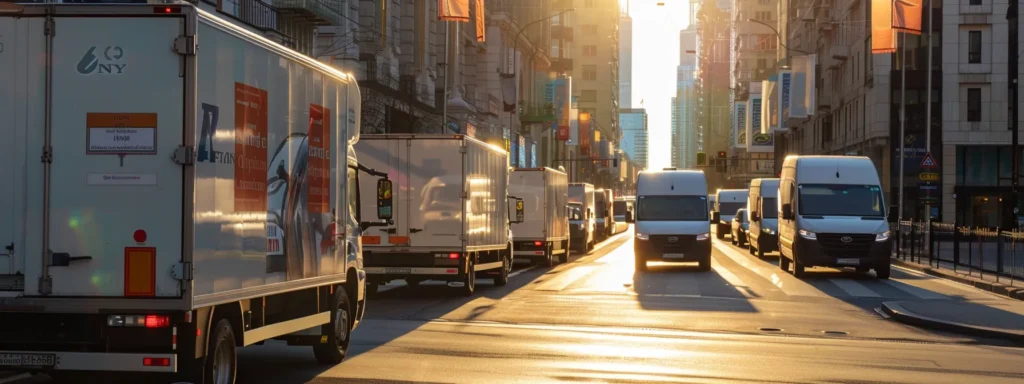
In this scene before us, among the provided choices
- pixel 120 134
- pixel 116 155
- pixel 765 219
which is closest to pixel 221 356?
pixel 116 155

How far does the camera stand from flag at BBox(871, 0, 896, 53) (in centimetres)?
4241

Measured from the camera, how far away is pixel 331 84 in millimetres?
11977

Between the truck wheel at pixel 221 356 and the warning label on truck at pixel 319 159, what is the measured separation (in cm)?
196

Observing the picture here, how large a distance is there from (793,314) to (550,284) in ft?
26.9

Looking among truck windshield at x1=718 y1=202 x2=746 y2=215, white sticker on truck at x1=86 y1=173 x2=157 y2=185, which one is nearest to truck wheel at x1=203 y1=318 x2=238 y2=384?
white sticker on truck at x1=86 y1=173 x2=157 y2=185

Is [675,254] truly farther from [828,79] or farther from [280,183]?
[828,79]

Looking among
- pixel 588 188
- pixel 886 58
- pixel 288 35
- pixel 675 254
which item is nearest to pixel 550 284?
pixel 675 254

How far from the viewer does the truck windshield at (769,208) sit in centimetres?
4372

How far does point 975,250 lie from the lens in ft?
96.2

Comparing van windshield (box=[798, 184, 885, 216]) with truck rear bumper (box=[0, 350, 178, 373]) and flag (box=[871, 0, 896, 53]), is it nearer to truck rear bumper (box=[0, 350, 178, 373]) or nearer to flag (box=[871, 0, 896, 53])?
flag (box=[871, 0, 896, 53])

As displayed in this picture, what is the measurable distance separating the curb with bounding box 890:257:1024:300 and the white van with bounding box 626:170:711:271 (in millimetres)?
5566

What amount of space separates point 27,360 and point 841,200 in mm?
23581

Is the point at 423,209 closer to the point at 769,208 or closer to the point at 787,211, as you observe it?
the point at 787,211

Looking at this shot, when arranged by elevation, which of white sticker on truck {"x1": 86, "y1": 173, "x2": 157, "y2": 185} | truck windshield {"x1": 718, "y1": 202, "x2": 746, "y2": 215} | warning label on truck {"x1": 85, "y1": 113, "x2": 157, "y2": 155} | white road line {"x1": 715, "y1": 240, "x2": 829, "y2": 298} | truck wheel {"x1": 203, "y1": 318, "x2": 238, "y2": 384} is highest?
warning label on truck {"x1": 85, "y1": 113, "x2": 157, "y2": 155}
